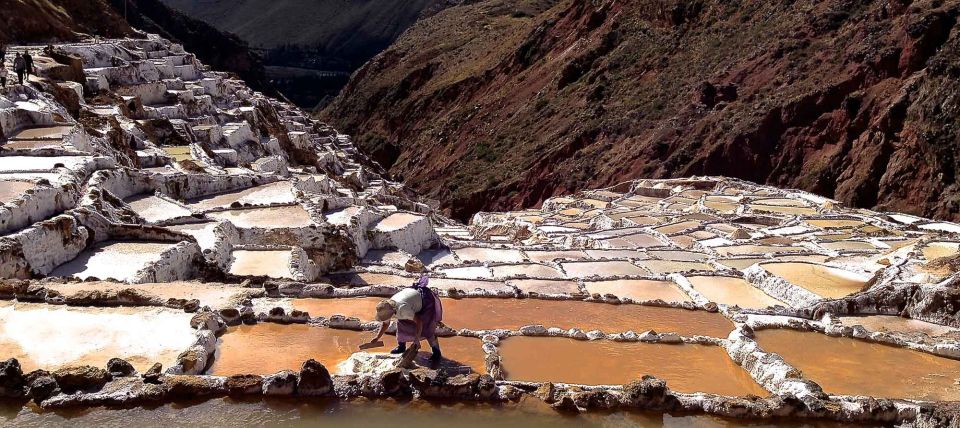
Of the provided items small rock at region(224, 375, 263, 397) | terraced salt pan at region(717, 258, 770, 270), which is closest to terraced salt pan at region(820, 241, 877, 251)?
terraced salt pan at region(717, 258, 770, 270)

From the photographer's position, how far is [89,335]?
7344mm

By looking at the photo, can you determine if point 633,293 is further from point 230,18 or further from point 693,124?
point 230,18

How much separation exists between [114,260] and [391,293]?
4.15 metres

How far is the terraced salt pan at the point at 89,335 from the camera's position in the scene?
681cm

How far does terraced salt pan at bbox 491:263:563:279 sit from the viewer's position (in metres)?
14.5

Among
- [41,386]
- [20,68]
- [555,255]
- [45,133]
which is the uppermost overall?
[20,68]

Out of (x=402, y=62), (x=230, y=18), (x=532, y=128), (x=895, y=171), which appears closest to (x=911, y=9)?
(x=895, y=171)

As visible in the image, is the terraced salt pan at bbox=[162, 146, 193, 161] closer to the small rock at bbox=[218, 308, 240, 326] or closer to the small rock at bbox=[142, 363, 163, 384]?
the small rock at bbox=[218, 308, 240, 326]

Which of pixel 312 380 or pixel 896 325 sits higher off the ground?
pixel 312 380

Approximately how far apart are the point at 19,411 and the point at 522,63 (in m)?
59.7

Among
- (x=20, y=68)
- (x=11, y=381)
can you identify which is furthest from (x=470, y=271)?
(x=20, y=68)

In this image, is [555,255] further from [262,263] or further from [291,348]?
[291,348]

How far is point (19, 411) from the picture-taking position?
18.9ft

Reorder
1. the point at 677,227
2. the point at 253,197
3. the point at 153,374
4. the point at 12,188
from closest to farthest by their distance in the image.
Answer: the point at 153,374 → the point at 12,188 → the point at 253,197 → the point at 677,227
